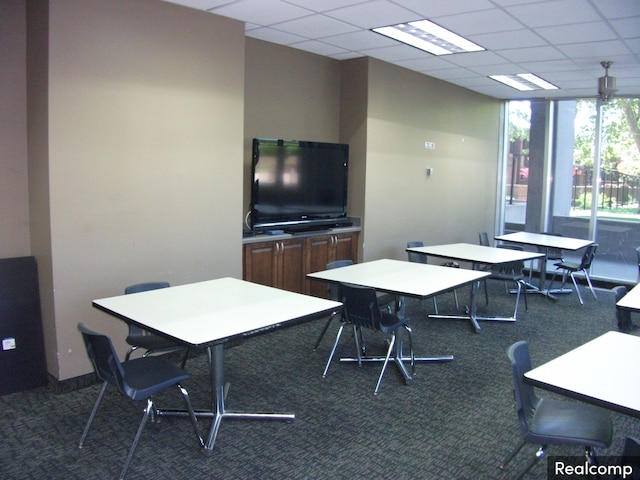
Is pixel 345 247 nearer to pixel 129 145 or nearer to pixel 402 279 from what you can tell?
pixel 402 279

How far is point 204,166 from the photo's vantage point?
15.0 ft

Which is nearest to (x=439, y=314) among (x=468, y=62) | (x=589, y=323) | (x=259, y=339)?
(x=589, y=323)

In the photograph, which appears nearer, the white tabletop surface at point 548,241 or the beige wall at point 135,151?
the beige wall at point 135,151

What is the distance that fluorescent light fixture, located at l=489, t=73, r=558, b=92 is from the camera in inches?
279

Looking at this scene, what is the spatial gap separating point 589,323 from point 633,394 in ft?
13.8

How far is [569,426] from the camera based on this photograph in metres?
2.47

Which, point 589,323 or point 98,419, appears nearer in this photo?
Result: point 98,419

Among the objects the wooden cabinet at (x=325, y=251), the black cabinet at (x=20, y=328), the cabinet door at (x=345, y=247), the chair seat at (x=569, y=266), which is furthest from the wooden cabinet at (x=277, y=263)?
the chair seat at (x=569, y=266)

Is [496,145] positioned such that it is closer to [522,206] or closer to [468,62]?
[522,206]

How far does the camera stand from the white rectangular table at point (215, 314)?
2.82m

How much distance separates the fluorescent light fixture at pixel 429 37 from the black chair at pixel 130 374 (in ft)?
12.0

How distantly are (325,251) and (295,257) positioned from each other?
1.55ft

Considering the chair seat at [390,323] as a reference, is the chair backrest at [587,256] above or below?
above

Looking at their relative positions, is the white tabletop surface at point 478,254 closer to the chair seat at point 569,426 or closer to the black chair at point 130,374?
the chair seat at point 569,426
